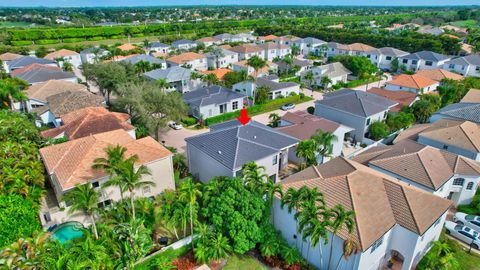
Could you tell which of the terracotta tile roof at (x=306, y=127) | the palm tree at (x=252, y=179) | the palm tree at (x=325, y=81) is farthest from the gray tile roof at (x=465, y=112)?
the palm tree at (x=252, y=179)

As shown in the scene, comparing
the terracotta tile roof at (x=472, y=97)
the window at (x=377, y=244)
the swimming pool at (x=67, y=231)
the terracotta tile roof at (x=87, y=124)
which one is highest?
the terracotta tile roof at (x=87, y=124)

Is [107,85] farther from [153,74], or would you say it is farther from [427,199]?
[427,199]

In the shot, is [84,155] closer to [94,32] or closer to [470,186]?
[470,186]

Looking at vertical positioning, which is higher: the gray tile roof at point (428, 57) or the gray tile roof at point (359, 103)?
the gray tile roof at point (428, 57)

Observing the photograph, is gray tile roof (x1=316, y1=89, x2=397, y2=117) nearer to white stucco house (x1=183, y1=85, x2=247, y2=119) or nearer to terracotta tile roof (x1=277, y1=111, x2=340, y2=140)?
terracotta tile roof (x1=277, y1=111, x2=340, y2=140)

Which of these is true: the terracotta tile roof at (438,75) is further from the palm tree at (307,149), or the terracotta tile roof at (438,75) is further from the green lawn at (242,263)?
the green lawn at (242,263)

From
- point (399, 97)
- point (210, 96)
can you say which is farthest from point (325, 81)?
point (210, 96)
